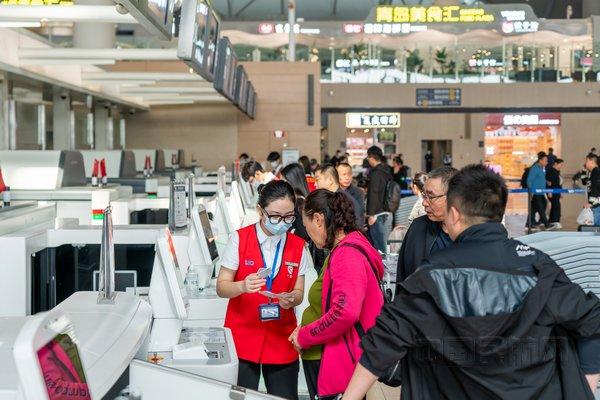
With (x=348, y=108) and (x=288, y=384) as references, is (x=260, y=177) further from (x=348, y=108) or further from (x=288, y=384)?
(x=348, y=108)

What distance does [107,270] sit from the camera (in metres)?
2.98

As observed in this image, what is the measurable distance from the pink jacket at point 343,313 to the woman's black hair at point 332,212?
122 millimetres

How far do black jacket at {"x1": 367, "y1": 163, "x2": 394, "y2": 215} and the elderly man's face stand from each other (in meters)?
6.76

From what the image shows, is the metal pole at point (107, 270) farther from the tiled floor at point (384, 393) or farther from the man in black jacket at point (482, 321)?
the tiled floor at point (384, 393)

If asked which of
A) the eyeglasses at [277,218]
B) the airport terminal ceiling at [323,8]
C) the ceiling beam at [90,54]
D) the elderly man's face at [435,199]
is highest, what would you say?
the airport terminal ceiling at [323,8]

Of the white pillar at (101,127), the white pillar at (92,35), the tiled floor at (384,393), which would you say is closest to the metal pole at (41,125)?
the white pillar at (92,35)

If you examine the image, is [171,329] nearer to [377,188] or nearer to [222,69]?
[222,69]

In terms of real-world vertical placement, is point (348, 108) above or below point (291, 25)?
below

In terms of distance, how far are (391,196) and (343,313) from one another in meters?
7.98

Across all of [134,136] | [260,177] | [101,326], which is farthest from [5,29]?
[134,136]

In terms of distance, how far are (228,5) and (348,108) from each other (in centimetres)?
1724

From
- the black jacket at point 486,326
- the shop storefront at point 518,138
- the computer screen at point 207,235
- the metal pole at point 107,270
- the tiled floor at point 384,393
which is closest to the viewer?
Result: the black jacket at point 486,326

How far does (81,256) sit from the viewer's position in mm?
5137

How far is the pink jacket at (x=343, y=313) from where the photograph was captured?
3.23 m
